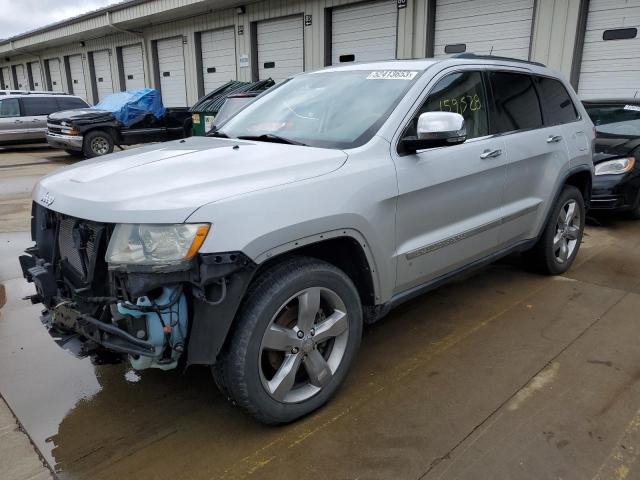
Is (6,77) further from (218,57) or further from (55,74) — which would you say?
(218,57)

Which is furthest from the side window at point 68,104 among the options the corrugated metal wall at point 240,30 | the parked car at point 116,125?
the corrugated metal wall at point 240,30

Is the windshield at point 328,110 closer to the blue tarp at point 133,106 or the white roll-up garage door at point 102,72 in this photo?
the blue tarp at point 133,106

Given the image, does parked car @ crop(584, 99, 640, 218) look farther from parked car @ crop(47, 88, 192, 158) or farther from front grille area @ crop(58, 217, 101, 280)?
parked car @ crop(47, 88, 192, 158)

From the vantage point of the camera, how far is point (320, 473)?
7.70 feet

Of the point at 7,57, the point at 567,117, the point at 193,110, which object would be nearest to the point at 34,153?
the point at 193,110

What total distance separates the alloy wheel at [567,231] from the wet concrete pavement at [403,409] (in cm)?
78

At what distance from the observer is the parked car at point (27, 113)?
1552 centimetres

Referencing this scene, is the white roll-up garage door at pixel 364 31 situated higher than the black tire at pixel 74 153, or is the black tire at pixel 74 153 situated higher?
the white roll-up garage door at pixel 364 31

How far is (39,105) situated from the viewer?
15820 millimetres

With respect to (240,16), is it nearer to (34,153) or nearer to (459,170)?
(34,153)

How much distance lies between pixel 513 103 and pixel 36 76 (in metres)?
34.1

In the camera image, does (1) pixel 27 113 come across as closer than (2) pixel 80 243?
No

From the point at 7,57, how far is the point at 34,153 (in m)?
22.8

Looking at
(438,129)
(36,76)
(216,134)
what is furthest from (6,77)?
(438,129)
